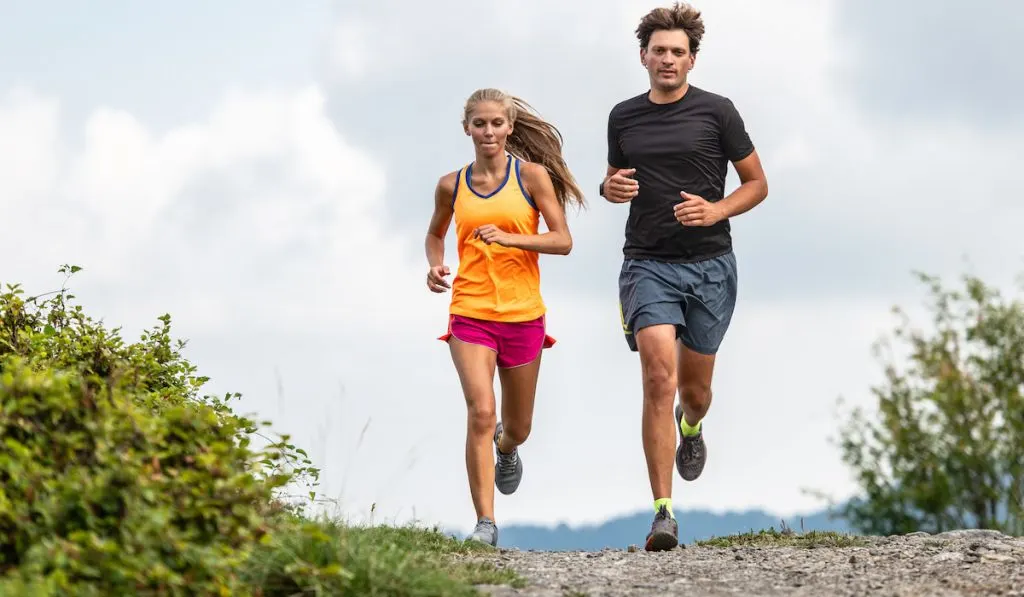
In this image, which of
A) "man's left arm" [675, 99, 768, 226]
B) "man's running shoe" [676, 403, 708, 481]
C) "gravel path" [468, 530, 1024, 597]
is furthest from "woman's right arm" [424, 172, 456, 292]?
"man's running shoe" [676, 403, 708, 481]

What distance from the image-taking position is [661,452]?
7629 mm

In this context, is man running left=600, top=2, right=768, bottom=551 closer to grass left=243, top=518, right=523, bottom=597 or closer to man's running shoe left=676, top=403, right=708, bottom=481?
man's running shoe left=676, top=403, right=708, bottom=481

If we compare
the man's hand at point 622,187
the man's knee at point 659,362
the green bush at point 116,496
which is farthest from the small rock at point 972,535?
the green bush at point 116,496

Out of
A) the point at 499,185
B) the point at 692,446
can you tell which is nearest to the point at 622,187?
the point at 499,185

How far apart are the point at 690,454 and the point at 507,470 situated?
60.9 inches

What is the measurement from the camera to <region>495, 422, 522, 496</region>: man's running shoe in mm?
9016

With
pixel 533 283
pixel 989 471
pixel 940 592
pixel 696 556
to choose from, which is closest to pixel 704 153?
pixel 533 283

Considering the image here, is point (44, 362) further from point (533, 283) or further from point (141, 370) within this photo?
point (533, 283)

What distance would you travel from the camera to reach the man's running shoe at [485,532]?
300 inches

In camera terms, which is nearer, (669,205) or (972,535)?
(669,205)

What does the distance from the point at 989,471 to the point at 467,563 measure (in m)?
7.66

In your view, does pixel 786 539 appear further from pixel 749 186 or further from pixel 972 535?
pixel 749 186

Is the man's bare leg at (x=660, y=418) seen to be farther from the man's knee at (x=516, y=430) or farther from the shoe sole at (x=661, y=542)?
the man's knee at (x=516, y=430)

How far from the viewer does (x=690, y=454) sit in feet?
31.8
